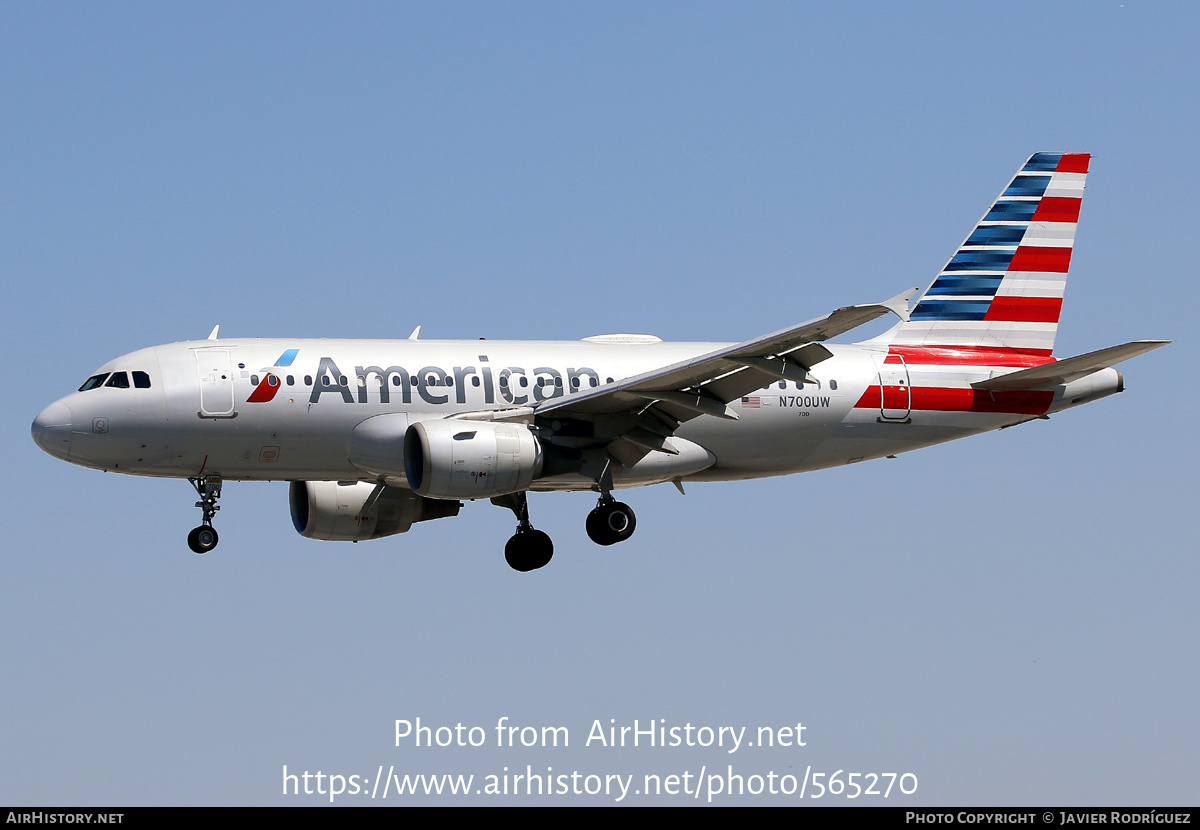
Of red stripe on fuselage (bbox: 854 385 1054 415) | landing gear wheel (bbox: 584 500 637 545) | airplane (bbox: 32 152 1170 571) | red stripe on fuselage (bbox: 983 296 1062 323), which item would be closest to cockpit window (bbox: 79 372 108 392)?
airplane (bbox: 32 152 1170 571)

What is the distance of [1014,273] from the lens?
40.2 meters

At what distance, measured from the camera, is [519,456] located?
106 ft

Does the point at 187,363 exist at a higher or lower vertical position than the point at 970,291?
lower

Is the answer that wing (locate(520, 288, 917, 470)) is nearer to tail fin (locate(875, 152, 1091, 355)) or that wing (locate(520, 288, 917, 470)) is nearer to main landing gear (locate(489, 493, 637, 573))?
main landing gear (locate(489, 493, 637, 573))

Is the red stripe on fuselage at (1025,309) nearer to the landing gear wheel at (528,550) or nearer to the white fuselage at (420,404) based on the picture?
the white fuselage at (420,404)

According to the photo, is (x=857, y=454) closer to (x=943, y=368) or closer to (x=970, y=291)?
(x=943, y=368)

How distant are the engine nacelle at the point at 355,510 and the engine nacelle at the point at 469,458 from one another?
17.8ft

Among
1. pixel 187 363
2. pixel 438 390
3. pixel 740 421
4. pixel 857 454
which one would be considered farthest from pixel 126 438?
pixel 857 454

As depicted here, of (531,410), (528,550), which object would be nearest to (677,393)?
(531,410)

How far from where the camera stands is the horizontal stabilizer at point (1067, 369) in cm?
3219

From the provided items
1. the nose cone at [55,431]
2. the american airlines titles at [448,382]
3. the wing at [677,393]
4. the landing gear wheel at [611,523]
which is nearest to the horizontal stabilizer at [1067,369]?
the wing at [677,393]

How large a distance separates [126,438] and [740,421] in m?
13.1
